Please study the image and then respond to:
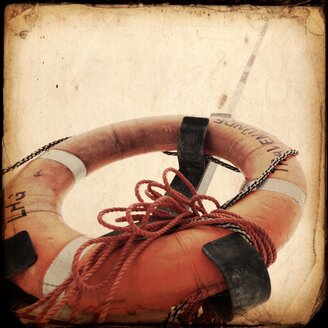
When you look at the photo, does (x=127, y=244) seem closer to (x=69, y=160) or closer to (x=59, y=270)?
(x=59, y=270)

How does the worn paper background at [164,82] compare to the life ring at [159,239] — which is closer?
the life ring at [159,239]

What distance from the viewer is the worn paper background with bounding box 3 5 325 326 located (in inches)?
40.0

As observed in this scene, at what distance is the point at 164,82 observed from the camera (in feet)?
6.34

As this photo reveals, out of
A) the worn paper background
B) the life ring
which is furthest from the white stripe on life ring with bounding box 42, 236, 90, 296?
the worn paper background

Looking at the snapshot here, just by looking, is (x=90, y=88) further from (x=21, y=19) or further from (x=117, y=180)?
(x=21, y=19)

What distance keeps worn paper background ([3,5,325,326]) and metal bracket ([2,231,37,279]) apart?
0.18m

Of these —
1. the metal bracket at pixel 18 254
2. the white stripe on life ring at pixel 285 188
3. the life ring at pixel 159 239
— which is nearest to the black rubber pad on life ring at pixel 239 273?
the life ring at pixel 159 239

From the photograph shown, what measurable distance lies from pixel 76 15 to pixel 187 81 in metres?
0.95

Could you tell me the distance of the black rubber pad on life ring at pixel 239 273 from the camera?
34.1 inches

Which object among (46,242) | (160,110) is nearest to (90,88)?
(160,110)

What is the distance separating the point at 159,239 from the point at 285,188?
1.31 ft

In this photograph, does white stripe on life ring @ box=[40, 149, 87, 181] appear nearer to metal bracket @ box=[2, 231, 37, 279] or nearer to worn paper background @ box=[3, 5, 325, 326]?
worn paper background @ box=[3, 5, 325, 326]

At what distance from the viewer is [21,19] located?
40.1 inches

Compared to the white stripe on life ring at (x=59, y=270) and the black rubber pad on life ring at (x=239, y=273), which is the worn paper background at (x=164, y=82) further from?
the white stripe on life ring at (x=59, y=270)
